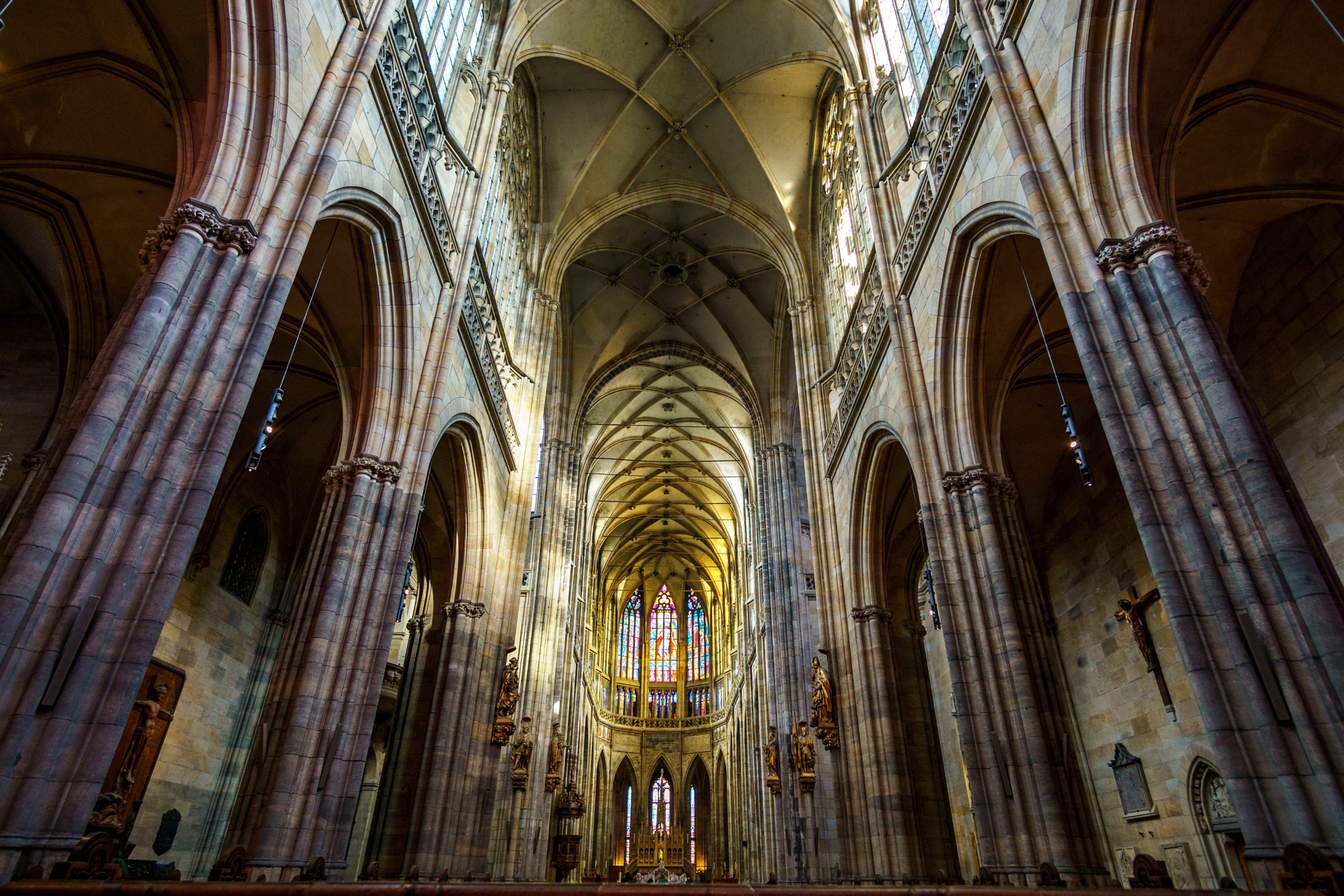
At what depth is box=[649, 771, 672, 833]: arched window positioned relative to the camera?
134ft

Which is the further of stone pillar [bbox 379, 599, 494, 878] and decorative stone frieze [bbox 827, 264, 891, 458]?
decorative stone frieze [bbox 827, 264, 891, 458]

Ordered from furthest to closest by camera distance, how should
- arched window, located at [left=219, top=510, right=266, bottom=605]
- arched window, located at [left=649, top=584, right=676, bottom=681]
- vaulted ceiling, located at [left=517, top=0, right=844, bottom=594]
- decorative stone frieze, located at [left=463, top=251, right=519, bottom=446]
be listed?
arched window, located at [left=649, top=584, right=676, bottom=681] < vaulted ceiling, located at [left=517, top=0, right=844, bottom=594] < arched window, located at [left=219, top=510, right=266, bottom=605] < decorative stone frieze, located at [left=463, top=251, right=519, bottom=446]

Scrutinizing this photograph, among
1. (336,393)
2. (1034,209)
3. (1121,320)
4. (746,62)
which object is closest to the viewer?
(1121,320)

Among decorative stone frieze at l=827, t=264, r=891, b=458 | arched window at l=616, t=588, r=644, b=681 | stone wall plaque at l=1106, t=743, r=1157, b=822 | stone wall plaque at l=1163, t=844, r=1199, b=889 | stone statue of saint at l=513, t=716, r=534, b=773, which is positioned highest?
arched window at l=616, t=588, r=644, b=681

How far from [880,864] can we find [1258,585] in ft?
30.2

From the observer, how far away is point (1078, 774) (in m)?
7.87

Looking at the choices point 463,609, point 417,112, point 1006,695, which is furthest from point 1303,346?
point 463,609

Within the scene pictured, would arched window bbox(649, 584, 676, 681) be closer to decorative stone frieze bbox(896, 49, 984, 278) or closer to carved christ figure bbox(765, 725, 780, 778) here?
carved christ figure bbox(765, 725, 780, 778)

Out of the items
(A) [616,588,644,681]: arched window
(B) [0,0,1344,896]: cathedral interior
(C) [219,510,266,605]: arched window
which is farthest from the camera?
(A) [616,588,644,681]: arched window

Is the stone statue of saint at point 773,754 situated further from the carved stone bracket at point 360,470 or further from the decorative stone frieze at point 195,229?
the decorative stone frieze at point 195,229

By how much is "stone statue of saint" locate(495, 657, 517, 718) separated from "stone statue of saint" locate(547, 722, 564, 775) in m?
8.08

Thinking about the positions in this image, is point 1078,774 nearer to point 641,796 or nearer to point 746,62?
point 746,62

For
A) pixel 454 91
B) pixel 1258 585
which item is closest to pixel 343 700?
pixel 1258 585

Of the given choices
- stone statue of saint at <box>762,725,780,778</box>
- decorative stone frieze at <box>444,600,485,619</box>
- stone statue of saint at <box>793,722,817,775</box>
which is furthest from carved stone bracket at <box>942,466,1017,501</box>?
stone statue of saint at <box>762,725,780,778</box>
